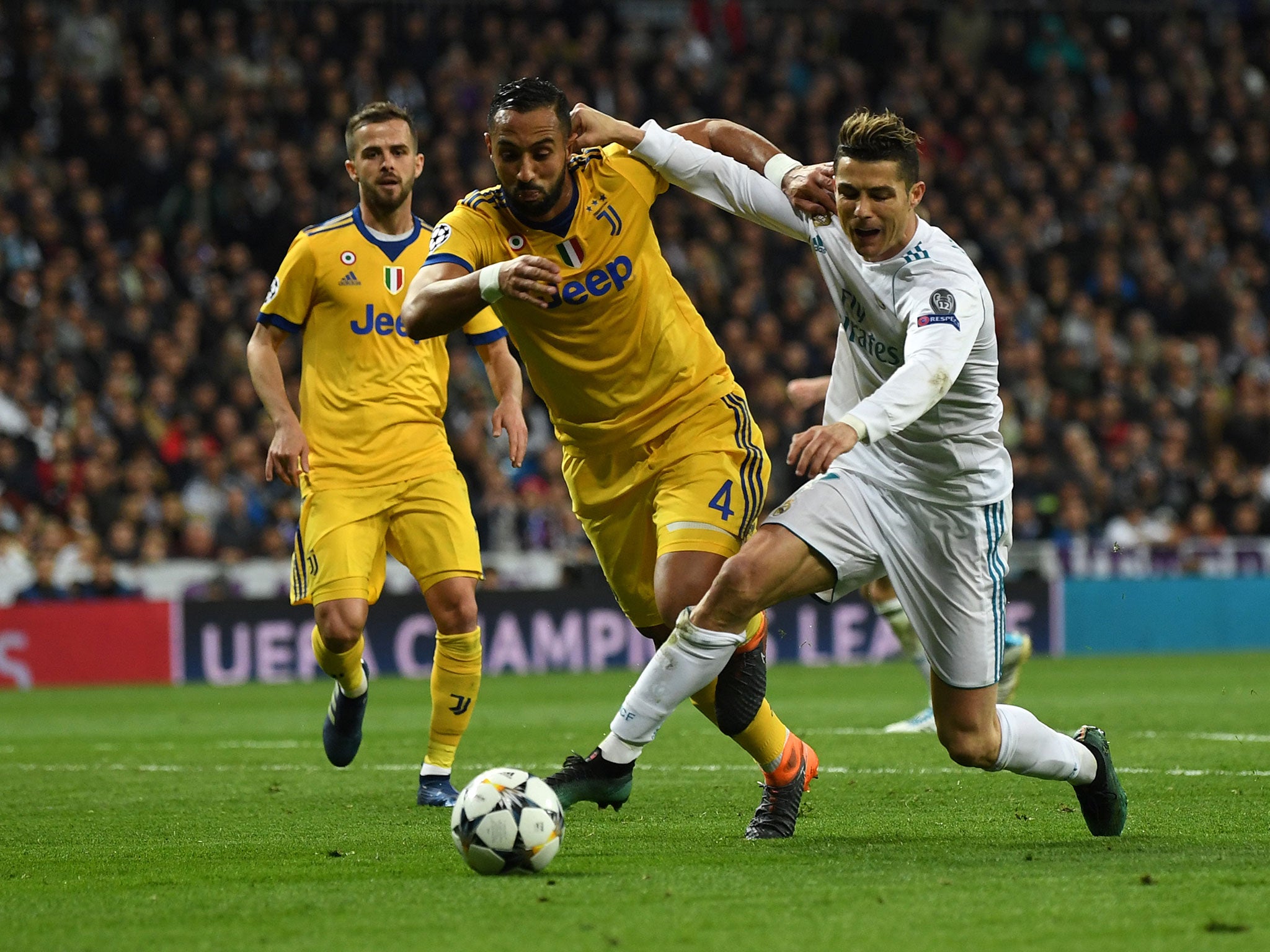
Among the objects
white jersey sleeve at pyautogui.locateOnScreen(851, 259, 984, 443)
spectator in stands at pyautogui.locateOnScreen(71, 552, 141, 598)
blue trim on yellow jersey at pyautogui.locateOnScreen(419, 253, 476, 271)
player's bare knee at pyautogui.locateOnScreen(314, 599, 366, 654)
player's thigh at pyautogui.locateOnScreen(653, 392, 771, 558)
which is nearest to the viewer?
white jersey sleeve at pyautogui.locateOnScreen(851, 259, 984, 443)

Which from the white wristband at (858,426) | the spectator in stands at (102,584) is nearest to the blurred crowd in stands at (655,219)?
the spectator in stands at (102,584)

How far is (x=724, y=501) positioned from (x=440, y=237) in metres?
1.27

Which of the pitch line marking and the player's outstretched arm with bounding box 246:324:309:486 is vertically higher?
the player's outstretched arm with bounding box 246:324:309:486

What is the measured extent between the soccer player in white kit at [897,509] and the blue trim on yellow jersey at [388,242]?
6.19 ft

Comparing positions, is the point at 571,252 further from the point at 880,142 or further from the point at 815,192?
the point at 880,142

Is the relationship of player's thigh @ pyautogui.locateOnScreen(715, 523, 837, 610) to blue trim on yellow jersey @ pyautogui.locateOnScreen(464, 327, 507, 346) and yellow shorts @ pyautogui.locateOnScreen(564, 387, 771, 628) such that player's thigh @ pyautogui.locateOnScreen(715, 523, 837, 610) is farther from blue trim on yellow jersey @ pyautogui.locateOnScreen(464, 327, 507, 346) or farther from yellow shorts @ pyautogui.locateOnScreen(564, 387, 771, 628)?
blue trim on yellow jersey @ pyautogui.locateOnScreen(464, 327, 507, 346)

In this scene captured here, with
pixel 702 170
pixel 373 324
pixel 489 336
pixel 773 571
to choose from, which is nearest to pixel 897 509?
pixel 773 571

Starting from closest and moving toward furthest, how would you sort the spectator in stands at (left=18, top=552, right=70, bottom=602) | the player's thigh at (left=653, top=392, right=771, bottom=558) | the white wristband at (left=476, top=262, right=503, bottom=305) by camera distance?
the white wristband at (left=476, top=262, right=503, bottom=305)
the player's thigh at (left=653, top=392, right=771, bottom=558)
the spectator in stands at (left=18, top=552, right=70, bottom=602)

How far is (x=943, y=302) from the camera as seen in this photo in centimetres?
534

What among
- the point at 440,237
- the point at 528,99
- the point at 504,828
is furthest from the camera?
the point at 440,237

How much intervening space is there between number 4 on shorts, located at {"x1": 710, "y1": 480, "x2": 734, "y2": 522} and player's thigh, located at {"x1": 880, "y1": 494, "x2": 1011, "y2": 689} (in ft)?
1.76

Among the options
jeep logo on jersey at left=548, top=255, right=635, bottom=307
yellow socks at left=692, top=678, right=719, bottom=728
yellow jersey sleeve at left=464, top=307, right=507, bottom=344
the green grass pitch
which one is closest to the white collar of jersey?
yellow jersey sleeve at left=464, top=307, right=507, bottom=344

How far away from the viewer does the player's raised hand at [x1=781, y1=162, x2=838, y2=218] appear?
5.73 metres

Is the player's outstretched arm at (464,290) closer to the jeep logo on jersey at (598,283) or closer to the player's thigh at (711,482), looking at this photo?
the jeep logo on jersey at (598,283)
